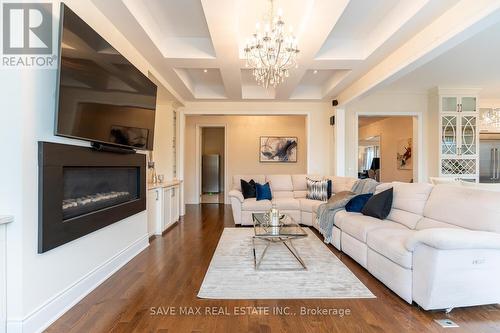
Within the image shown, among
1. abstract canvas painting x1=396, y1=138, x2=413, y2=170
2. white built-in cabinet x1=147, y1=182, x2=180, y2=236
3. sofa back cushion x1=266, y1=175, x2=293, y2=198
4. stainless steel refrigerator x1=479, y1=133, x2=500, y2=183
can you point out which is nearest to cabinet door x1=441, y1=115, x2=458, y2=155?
abstract canvas painting x1=396, y1=138, x2=413, y2=170

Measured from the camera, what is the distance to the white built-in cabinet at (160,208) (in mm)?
4113

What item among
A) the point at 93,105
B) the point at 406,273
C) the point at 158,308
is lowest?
the point at 158,308

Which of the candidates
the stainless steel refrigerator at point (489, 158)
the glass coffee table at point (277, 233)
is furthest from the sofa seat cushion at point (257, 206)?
the stainless steel refrigerator at point (489, 158)

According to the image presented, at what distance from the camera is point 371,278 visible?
272 cm

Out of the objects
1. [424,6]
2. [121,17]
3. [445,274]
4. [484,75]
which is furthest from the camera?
[484,75]

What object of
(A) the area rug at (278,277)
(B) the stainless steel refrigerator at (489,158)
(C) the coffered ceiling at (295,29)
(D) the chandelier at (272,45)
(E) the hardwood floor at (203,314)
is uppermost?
(C) the coffered ceiling at (295,29)

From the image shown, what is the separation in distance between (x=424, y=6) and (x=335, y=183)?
3.28 meters

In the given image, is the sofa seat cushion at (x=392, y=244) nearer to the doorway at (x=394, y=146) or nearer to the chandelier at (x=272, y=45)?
the chandelier at (x=272, y=45)

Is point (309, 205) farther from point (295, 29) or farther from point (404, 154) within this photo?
point (404, 154)

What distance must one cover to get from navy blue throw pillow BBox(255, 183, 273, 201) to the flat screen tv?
2.76 metres

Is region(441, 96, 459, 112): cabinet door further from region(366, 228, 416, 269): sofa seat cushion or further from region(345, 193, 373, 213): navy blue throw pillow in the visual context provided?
region(366, 228, 416, 269): sofa seat cushion

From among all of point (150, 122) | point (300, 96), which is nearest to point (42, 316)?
point (150, 122)

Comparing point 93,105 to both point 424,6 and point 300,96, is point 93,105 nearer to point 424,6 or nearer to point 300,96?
point 424,6

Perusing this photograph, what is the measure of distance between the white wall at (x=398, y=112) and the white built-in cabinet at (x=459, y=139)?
18 centimetres
